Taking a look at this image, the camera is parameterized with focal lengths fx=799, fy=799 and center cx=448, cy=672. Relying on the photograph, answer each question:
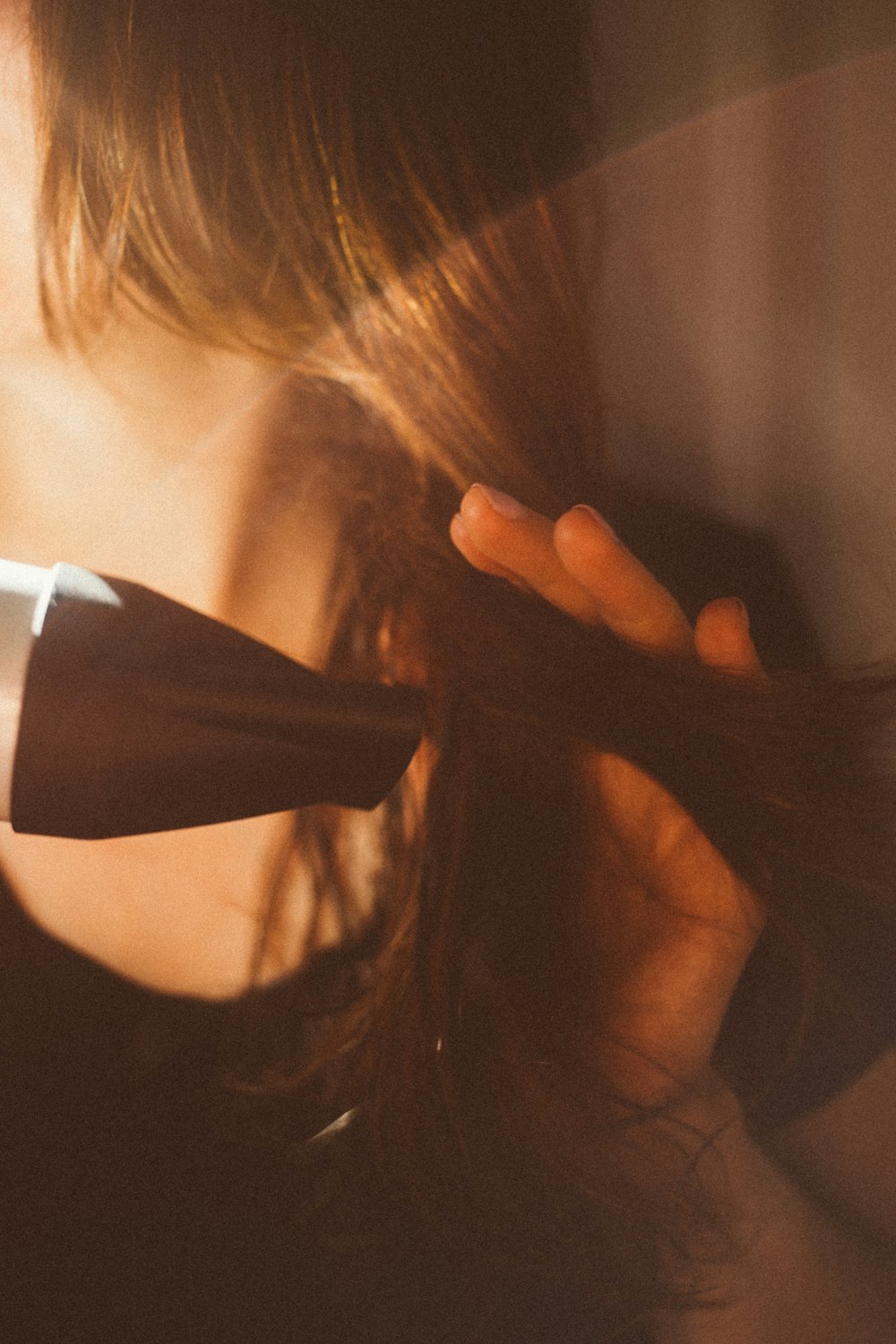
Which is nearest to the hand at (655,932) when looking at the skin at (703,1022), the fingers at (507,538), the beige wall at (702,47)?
the skin at (703,1022)

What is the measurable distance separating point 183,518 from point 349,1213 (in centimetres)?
35

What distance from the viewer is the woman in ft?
1.07

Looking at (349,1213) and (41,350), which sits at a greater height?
(41,350)

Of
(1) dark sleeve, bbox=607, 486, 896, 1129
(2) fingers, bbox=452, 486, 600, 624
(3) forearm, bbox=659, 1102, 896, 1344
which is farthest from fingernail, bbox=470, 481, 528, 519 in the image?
(3) forearm, bbox=659, 1102, 896, 1344

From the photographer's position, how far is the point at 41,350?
356mm

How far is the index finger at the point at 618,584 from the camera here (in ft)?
1.03

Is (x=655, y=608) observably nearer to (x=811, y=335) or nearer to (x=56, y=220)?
(x=811, y=335)

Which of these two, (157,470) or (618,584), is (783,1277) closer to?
(618,584)

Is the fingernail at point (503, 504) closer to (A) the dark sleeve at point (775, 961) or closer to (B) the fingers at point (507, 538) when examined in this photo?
(B) the fingers at point (507, 538)

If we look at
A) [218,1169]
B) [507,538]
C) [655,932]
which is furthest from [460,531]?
[218,1169]

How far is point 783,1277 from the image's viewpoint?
377 mm

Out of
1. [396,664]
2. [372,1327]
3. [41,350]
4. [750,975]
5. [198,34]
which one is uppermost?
[198,34]

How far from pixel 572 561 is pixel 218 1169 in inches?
14.2

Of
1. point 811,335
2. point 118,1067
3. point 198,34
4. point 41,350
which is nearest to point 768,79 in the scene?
point 811,335
